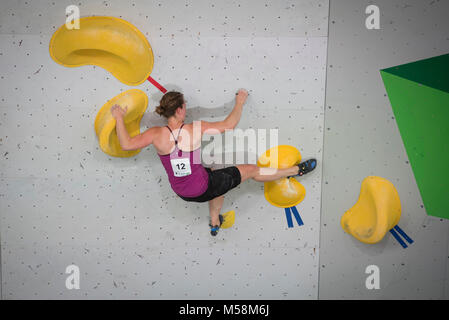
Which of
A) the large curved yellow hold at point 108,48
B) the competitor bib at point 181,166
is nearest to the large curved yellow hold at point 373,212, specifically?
the competitor bib at point 181,166

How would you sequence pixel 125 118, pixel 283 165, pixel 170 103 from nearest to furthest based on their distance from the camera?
pixel 170 103, pixel 125 118, pixel 283 165

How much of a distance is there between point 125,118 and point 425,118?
1972mm

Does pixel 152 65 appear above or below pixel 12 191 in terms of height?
above

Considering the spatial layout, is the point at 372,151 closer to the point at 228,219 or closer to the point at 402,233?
the point at 402,233

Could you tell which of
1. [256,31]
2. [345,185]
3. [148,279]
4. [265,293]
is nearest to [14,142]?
[148,279]

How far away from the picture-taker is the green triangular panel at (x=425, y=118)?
2.01 meters

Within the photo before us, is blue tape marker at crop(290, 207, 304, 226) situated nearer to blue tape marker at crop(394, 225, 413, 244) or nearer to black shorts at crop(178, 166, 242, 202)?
black shorts at crop(178, 166, 242, 202)

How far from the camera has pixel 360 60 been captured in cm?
203

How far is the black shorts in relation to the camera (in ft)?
6.33

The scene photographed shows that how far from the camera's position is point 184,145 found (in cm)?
188

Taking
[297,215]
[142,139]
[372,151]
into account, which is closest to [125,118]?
[142,139]

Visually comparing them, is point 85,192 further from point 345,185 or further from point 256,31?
point 345,185

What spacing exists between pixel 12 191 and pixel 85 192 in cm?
52

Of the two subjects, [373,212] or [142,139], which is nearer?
[142,139]
